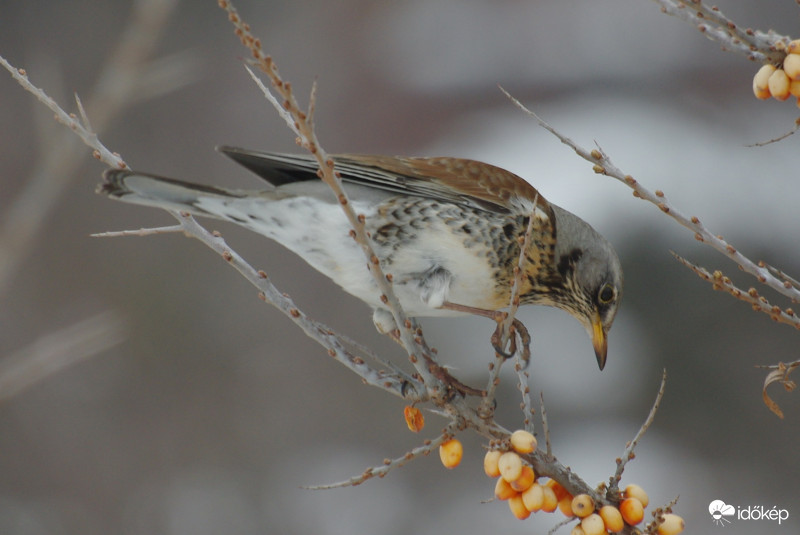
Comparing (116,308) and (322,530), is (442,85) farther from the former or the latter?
(322,530)

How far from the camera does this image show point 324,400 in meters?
6.45

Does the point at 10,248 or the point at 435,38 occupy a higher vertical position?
the point at 10,248

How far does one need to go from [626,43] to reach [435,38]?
225 cm

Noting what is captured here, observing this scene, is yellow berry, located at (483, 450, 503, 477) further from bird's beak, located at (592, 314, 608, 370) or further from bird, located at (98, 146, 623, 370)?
bird's beak, located at (592, 314, 608, 370)

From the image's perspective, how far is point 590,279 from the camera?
2.67 meters

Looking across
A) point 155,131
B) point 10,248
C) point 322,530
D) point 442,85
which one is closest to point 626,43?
point 442,85

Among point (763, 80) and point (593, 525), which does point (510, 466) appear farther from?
point (763, 80)

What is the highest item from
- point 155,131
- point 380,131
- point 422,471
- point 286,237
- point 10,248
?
point 10,248

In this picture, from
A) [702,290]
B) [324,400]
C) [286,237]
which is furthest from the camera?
[324,400]

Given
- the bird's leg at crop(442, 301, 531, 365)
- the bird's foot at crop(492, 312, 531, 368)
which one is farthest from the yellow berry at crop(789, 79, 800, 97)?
the bird's leg at crop(442, 301, 531, 365)

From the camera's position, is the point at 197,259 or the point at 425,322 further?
the point at 197,259

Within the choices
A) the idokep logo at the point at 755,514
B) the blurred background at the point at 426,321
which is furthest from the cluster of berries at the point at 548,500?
the blurred background at the point at 426,321

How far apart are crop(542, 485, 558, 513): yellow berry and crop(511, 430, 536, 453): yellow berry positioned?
4.4 inches

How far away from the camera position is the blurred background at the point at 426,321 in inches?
201
